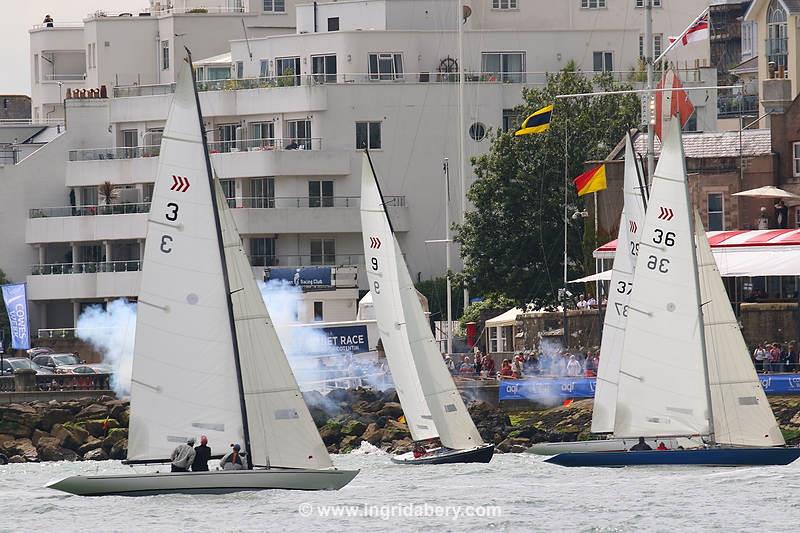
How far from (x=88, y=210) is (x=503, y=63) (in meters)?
25.1

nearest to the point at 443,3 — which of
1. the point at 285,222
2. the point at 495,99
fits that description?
the point at 495,99

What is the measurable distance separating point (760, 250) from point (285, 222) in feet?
144

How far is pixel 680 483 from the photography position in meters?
49.5

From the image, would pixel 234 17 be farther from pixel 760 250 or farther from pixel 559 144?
pixel 760 250

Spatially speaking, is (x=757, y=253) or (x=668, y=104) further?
(x=668, y=104)

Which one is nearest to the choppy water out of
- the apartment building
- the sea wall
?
the sea wall

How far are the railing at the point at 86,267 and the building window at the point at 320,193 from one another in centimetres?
1044

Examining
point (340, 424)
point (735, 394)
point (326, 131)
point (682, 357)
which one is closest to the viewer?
point (735, 394)

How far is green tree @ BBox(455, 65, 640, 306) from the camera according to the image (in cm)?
9006

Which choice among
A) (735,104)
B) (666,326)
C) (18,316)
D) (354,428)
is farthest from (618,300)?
(735,104)

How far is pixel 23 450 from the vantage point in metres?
70.4

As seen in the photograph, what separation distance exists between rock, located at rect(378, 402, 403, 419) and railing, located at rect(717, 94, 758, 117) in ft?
180

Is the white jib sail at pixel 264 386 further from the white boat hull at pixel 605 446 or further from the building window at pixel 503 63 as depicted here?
the building window at pixel 503 63

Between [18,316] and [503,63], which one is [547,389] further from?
[503,63]
